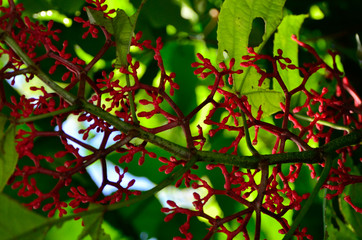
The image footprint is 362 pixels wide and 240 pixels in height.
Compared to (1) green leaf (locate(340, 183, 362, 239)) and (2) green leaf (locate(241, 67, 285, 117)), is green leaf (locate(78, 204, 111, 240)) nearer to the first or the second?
(2) green leaf (locate(241, 67, 285, 117))

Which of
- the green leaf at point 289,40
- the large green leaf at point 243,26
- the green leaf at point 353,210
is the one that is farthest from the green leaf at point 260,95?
the green leaf at point 353,210

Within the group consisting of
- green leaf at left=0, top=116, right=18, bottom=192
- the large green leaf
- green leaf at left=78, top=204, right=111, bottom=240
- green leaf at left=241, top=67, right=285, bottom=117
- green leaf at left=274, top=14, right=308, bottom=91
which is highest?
green leaf at left=274, top=14, right=308, bottom=91

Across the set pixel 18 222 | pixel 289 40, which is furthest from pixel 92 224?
pixel 289 40

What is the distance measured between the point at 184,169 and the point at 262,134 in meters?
0.88

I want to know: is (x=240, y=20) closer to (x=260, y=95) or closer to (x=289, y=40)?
(x=260, y=95)

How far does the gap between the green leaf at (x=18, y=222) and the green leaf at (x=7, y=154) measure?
0.09m

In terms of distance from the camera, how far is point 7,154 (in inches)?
31.2

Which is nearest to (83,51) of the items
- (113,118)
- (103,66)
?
(103,66)

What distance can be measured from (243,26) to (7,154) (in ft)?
1.98

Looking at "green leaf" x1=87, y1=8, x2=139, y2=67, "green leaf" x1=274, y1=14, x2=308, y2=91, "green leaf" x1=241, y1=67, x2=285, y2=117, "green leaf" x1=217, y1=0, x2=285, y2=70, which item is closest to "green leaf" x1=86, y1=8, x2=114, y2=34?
"green leaf" x1=87, y1=8, x2=139, y2=67

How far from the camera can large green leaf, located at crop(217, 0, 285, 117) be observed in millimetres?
1022

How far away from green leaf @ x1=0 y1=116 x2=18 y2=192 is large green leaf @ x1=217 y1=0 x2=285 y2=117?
527 mm

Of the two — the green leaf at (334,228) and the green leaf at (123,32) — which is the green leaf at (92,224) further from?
the green leaf at (334,228)

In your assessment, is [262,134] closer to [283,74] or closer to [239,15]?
[283,74]
